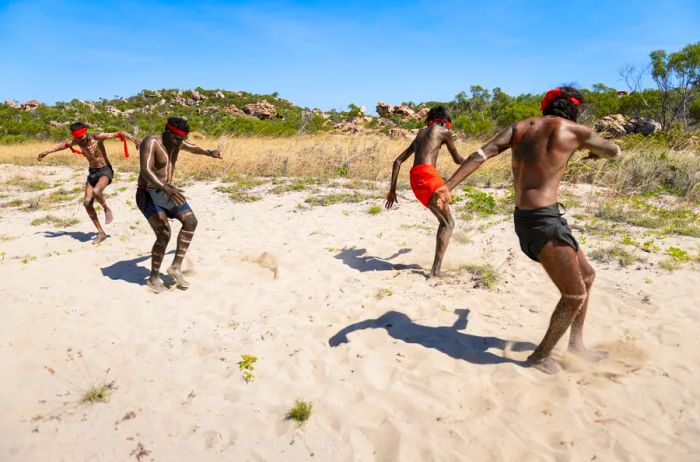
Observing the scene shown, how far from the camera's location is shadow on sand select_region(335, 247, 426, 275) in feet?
17.2

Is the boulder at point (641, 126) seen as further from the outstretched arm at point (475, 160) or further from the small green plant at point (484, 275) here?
the outstretched arm at point (475, 160)

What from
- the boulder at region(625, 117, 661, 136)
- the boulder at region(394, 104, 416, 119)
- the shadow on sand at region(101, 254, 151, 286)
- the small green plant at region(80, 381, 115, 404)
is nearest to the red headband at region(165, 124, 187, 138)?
the shadow on sand at region(101, 254, 151, 286)

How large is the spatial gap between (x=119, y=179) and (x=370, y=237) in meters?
7.87

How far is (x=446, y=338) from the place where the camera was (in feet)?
12.1

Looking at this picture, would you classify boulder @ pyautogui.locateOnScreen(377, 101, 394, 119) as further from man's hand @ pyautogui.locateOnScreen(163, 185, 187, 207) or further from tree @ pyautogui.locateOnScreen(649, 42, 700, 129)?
man's hand @ pyautogui.locateOnScreen(163, 185, 187, 207)

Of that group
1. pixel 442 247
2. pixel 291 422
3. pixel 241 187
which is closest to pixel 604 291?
pixel 442 247

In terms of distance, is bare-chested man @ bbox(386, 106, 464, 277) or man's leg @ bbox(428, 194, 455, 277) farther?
man's leg @ bbox(428, 194, 455, 277)

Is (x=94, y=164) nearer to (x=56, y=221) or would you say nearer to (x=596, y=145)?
(x=56, y=221)

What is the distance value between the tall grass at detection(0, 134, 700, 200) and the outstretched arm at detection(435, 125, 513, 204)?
515 centimetres

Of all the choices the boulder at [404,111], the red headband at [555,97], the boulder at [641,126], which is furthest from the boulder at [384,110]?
the red headband at [555,97]

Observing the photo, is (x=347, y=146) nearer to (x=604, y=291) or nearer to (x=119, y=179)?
(x=119, y=179)

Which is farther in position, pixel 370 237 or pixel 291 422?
pixel 370 237

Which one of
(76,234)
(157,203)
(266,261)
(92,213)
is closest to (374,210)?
(266,261)

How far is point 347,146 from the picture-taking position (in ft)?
42.1
